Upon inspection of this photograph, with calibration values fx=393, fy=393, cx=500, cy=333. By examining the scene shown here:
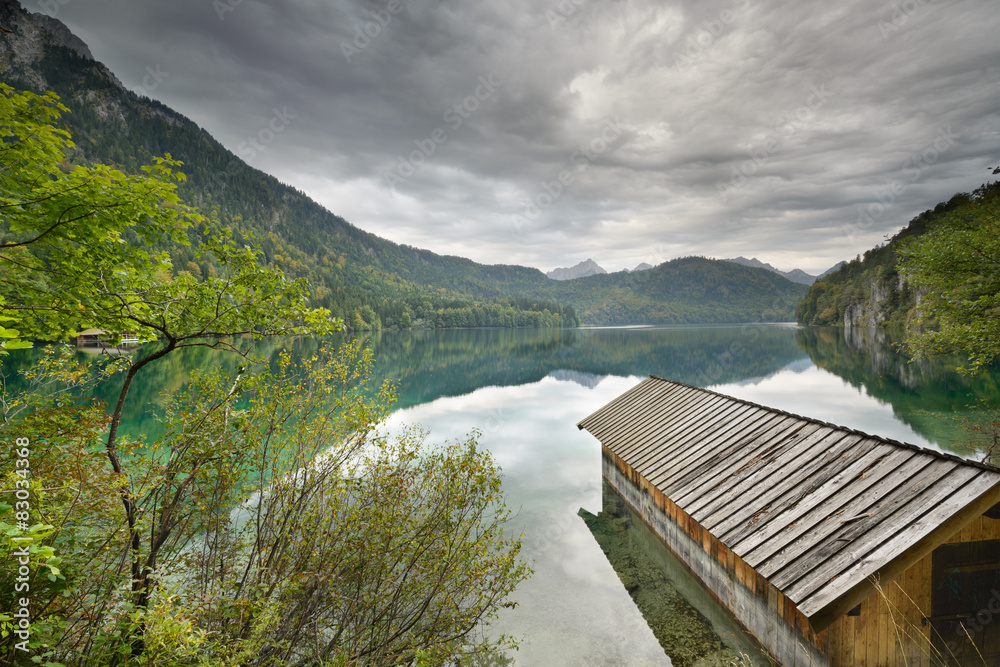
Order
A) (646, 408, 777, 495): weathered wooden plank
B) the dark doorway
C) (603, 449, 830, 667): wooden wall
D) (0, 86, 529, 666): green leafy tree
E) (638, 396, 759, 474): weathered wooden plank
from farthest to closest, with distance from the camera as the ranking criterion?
(638, 396, 759, 474): weathered wooden plank → (646, 408, 777, 495): weathered wooden plank → (603, 449, 830, 667): wooden wall → the dark doorway → (0, 86, 529, 666): green leafy tree

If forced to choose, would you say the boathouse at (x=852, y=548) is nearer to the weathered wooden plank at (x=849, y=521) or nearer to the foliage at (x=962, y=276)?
the weathered wooden plank at (x=849, y=521)

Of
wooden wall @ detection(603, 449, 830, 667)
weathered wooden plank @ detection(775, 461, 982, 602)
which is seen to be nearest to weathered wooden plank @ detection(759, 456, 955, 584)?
weathered wooden plank @ detection(775, 461, 982, 602)

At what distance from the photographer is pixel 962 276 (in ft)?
49.2

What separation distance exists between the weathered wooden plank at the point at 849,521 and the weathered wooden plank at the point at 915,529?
233mm

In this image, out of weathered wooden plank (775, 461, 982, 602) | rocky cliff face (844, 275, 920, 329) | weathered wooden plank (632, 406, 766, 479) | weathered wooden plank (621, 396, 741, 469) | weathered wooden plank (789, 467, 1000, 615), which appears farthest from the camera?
rocky cliff face (844, 275, 920, 329)

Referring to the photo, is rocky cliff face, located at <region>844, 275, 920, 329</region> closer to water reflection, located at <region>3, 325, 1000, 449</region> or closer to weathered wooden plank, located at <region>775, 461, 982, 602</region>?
water reflection, located at <region>3, 325, 1000, 449</region>

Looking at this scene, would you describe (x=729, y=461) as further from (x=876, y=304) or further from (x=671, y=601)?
(x=876, y=304)

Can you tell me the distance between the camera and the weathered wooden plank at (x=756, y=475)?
7.91 metres

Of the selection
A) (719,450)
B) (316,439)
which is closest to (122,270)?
(316,439)

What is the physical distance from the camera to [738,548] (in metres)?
6.77

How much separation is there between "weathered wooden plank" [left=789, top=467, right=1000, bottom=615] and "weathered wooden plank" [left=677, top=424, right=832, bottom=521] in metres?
2.21

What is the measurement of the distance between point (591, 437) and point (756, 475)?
1409cm

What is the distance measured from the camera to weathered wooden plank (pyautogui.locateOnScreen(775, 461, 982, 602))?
538 cm

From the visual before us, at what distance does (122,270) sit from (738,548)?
1048 cm
